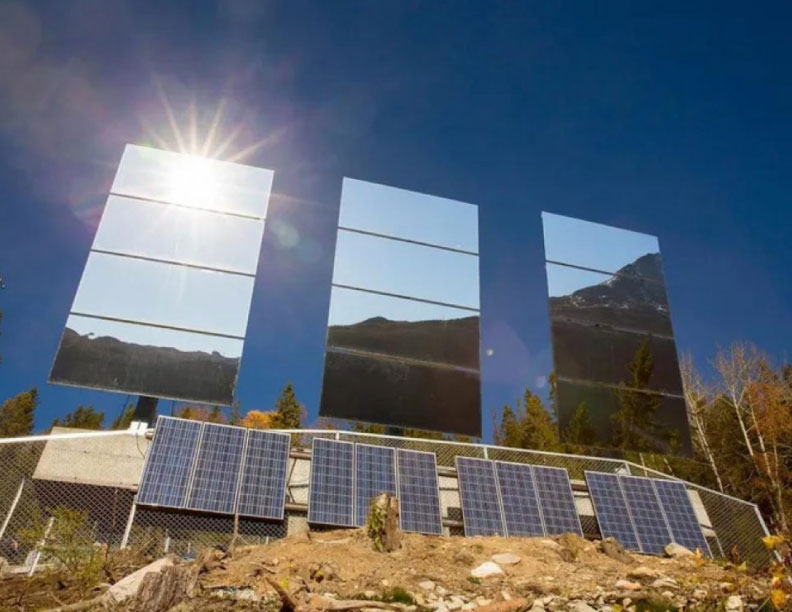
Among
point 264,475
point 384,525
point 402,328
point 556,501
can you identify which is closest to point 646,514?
point 556,501

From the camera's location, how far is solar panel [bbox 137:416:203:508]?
9211 millimetres

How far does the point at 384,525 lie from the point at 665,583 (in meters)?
3.96

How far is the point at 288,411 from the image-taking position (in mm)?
36219

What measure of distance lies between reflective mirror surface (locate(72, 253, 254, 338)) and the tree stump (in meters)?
5.65

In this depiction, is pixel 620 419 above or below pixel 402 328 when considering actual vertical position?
below

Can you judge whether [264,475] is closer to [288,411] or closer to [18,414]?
[288,411]

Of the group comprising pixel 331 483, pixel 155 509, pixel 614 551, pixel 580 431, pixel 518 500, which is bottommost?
pixel 614 551

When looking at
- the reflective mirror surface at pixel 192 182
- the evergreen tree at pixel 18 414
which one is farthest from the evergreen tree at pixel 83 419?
the reflective mirror surface at pixel 192 182

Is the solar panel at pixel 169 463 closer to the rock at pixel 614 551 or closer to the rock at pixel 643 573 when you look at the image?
the rock at pixel 643 573

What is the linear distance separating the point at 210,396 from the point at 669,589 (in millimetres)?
9074

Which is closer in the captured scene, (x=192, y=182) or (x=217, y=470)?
(x=217, y=470)

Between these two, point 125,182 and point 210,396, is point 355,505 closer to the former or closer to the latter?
point 210,396

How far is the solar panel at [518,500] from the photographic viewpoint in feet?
34.0

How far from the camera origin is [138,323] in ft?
41.2
